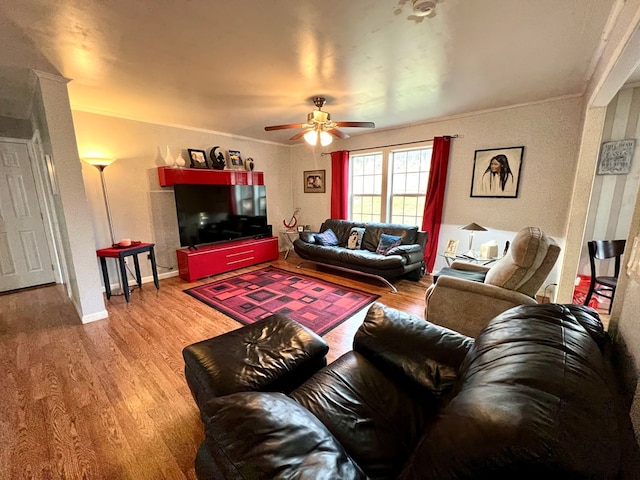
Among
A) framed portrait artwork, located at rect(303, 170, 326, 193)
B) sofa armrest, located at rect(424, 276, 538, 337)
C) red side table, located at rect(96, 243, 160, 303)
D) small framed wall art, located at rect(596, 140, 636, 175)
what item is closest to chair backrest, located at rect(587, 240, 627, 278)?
small framed wall art, located at rect(596, 140, 636, 175)

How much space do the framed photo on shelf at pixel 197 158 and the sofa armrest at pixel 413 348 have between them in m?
3.73

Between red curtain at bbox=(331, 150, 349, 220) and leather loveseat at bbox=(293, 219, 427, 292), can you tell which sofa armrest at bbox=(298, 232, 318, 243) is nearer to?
leather loveseat at bbox=(293, 219, 427, 292)

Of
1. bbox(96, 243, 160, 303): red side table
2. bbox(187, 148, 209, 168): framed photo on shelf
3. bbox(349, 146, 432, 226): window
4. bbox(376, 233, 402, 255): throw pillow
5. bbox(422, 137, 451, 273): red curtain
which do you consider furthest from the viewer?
bbox(349, 146, 432, 226): window

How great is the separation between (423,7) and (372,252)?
300 cm

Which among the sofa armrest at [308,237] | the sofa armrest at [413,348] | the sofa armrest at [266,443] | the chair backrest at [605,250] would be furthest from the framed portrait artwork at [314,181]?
the sofa armrest at [266,443]

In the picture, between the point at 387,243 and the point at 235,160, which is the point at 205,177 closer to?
the point at 235,160

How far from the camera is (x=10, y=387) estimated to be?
5.91 feet

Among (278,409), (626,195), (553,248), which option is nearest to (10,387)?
(278,409)

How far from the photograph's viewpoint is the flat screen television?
389 cm

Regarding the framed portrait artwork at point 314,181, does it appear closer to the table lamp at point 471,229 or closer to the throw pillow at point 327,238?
the throw pillow at point 327,238

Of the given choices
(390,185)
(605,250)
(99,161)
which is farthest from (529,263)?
(99,161)

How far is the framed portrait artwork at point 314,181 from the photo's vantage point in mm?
5235

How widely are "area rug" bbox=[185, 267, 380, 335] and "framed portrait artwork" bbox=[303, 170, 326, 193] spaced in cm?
203

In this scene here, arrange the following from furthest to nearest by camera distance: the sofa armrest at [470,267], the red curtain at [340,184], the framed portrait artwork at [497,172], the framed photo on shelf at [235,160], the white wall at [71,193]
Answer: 1. the red curtain at [340,184]
2. the framed photo on shelf at [235,160]
3. the framed portrait artwork at [497,172]
4. the sofa armrest at [470,267]
5. the white wall at [71,193]
